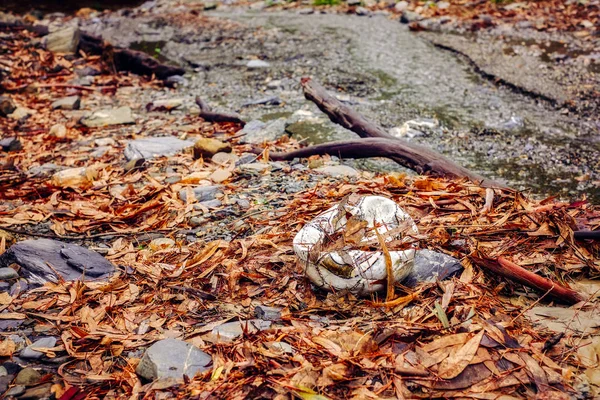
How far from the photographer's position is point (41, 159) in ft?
16.3

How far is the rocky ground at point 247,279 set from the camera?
6.56 feet

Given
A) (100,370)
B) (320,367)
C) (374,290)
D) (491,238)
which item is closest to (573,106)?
(491,238)

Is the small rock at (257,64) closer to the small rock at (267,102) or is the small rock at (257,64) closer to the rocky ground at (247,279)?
the small rock at (267,102)

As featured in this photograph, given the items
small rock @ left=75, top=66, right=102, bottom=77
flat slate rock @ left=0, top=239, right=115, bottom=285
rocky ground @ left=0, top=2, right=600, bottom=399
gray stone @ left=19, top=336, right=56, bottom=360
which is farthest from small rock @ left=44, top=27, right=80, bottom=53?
gray stone @ left=19, top=336, right=56, bottom=360

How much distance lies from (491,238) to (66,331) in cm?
228

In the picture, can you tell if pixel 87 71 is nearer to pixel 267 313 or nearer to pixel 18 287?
pixel 18 287

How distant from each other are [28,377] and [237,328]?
34.3 inches

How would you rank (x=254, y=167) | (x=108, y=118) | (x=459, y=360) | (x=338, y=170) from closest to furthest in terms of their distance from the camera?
(x=459, y=360)
(x=338, y=170)
(x=254, y=167)
(x=108, y=118)

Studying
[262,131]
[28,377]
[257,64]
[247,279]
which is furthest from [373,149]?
[257,64]

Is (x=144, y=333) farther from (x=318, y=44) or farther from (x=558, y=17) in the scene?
(x=558, y=17)

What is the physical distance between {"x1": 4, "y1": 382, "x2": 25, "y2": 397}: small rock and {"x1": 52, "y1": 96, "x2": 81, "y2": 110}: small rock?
5.22 m

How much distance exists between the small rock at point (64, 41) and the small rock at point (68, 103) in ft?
8.09

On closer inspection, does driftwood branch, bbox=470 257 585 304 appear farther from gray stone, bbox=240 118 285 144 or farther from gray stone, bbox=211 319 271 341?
gray stone, bbox=240 118 285 144

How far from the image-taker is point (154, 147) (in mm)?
4879
